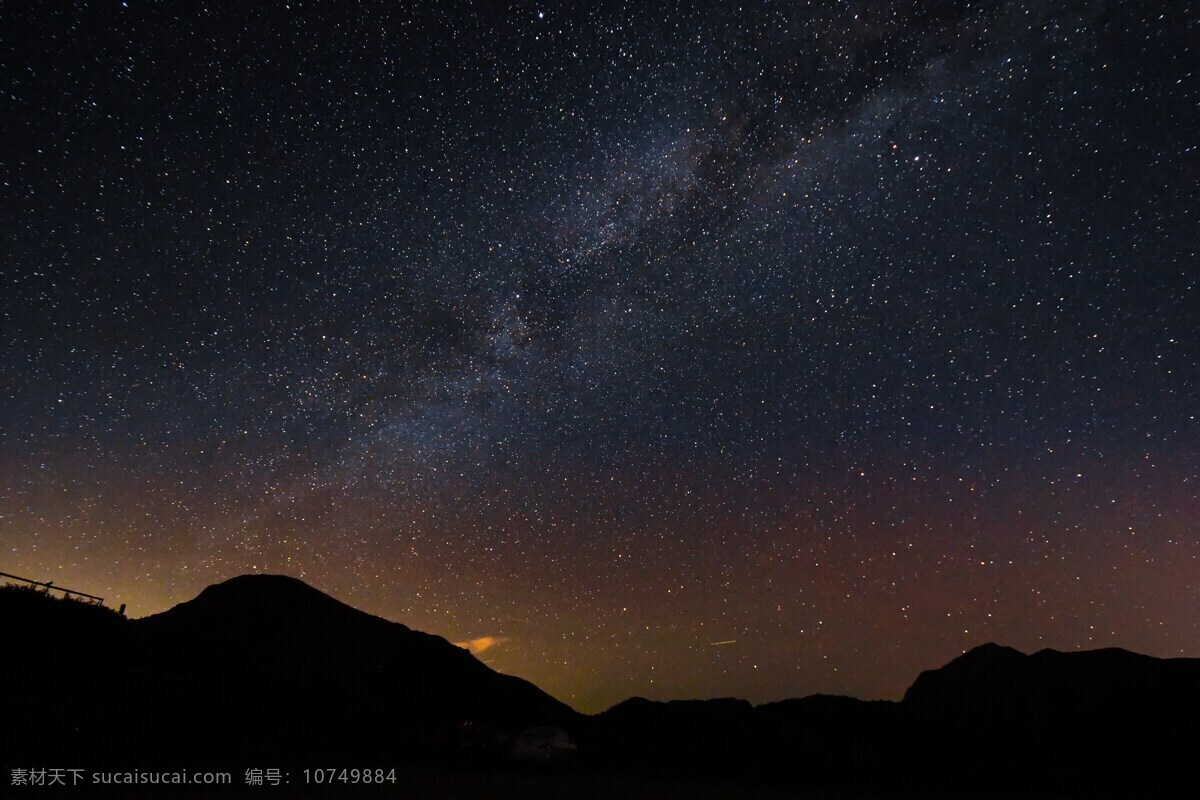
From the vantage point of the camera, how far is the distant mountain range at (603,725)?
1241cm

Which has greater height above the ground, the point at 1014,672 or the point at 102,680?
the point at 102,680

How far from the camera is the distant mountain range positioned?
1241cm

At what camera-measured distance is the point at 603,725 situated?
32125 mm

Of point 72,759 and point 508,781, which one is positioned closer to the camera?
point 72,759

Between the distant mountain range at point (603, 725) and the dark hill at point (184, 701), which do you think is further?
the distant mountain range at point (603, 725)

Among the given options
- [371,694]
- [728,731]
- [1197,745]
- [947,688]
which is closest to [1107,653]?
[947,688]

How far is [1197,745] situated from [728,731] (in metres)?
25.9

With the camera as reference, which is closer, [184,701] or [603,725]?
[184,701]

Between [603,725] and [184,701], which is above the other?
[184,701]

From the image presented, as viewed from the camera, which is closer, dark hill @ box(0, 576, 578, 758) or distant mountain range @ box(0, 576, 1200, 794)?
dark hill @ box(0, 576, 578, 758)

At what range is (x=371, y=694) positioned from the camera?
4997cm

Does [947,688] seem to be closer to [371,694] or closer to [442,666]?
[442,666]

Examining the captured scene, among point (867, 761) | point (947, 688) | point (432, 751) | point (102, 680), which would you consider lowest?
point (947, 688)

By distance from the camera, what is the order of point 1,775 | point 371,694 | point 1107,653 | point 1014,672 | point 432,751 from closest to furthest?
1. point 1,775
2. point 432,751
3. point 371,694
4. point 1107,653
5. point 1014,672
